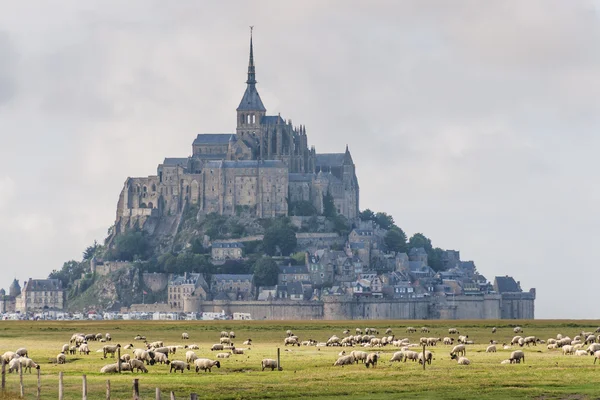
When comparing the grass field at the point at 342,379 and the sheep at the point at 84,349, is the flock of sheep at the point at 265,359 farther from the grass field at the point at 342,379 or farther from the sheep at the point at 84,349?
the grass field at the point at 342,379

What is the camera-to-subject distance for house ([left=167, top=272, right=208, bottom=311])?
19312 cm

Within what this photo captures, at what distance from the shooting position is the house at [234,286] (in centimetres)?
19475

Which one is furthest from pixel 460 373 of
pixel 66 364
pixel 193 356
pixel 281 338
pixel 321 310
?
pixel 321 310

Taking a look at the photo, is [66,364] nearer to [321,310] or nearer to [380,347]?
[380,347]

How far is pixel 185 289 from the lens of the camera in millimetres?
194250

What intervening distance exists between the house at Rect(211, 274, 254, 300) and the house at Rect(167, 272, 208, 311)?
1.80 m

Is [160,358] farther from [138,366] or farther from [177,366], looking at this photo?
[138,366]

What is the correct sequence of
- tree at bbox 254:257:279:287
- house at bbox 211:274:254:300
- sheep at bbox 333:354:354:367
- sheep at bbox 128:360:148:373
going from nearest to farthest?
sheep at bbox 128:360:148:373
sheep at bbox 333:354:354:367
house at bbox 211:274:254:300
tree at bbox 254:257:279:287

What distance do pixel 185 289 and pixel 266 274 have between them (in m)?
11.0

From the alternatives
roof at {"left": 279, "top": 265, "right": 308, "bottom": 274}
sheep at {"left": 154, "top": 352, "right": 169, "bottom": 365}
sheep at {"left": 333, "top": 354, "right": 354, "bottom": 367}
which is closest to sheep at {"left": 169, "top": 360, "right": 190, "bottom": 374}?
sheep at {"left": 154, "top": 352, "right": 169, "bottom": 365}

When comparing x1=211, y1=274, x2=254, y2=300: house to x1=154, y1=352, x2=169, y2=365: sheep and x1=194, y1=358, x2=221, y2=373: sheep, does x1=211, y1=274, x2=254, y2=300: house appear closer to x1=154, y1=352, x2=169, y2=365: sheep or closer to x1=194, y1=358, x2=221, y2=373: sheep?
x1=154, y1=352, x2=169, y2=365: sheep

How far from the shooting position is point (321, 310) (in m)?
191

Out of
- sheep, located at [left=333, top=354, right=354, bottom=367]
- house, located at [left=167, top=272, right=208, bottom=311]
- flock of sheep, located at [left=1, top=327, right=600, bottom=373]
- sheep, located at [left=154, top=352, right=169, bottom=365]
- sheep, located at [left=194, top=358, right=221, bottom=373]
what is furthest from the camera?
house, located at [left=167, top=272, right=208, bottom=311]

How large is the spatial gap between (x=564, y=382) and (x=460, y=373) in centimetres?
468
